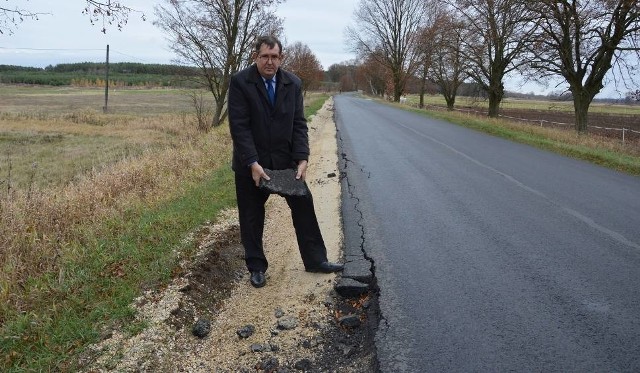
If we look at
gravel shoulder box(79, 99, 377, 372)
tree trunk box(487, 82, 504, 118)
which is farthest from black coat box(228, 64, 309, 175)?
tree trunk box(487, 82, 504, 118)

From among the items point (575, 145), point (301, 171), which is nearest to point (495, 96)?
point (575, 145)

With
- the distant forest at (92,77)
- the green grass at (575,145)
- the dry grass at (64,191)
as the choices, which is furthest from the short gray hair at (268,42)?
the distant forest at (92,77)

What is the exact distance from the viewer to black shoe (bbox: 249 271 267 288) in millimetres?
4311

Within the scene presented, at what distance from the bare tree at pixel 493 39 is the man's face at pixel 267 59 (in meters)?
19.1

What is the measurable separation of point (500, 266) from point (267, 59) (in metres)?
2.85

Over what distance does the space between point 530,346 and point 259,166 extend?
2.39 m

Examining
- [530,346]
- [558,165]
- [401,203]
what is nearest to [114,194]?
[401,203]

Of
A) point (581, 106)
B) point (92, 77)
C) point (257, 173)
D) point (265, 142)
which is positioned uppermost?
point (92, 77)

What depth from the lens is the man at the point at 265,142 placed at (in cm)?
401

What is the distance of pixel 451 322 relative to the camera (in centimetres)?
347

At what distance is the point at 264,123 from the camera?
13.5ft

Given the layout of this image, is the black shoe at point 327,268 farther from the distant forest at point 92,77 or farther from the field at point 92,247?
the distant forest at point 92,77

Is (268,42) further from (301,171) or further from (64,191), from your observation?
(64,191)

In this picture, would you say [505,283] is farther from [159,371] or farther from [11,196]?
[11,196]
